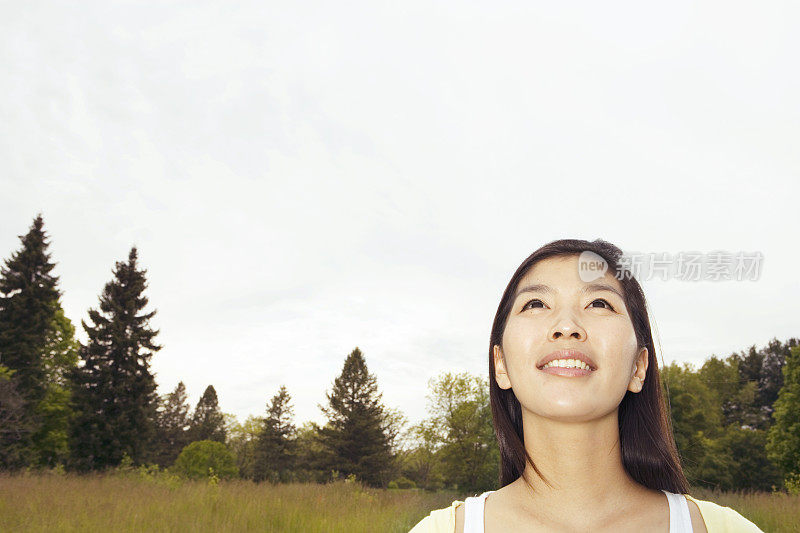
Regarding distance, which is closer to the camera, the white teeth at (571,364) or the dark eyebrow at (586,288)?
the white teeth at (571,364)

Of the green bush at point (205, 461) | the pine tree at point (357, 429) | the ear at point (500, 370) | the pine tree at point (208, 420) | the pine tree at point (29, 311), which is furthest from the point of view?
the pine tree at point (208, 420)

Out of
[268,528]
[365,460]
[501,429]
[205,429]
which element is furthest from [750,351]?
[501,429]

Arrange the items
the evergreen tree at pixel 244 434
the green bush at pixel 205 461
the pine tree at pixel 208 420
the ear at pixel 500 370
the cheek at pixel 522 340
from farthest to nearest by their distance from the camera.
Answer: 1. the evergreen tree at pixel 244 434
2. the pine tree at pixel 208 420
3. the green bush at pixel 205 461
4. the ear at pixel 500 370
5. the cheek at pixel 522 340

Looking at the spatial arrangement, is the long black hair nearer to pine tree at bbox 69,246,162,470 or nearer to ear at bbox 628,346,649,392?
ear at bbox 628,346,649,392

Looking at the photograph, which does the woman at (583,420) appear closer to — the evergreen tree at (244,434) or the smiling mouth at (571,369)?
the smiling mouth at (571,369)

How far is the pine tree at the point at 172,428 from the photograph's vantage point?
4288cm

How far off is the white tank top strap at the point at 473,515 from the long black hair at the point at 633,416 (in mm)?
234

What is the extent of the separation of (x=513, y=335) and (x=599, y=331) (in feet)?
0.92

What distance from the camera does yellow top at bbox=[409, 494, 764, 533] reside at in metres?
1.70

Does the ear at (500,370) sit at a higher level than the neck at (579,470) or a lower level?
higher

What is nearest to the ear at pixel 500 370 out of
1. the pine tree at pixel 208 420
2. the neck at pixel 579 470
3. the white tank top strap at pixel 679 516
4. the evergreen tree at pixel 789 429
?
→ the neck at pixel 579 470

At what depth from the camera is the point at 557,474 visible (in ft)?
5.96

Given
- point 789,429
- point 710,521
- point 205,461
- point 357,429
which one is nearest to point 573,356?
point 710,521

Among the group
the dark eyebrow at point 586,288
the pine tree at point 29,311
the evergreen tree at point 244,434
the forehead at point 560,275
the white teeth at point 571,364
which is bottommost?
the evergreen tree at point 244,434
